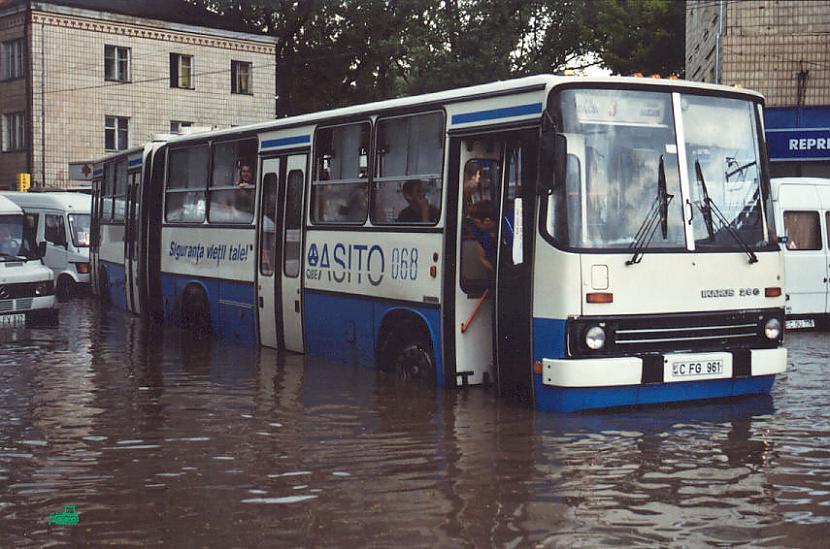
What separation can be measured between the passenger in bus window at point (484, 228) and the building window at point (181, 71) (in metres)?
41.4

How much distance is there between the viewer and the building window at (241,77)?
53406 mm

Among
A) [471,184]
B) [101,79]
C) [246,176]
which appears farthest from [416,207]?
[101,79]

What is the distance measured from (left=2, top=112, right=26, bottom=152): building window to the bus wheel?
38.2 m

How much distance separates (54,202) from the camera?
98.9 feet

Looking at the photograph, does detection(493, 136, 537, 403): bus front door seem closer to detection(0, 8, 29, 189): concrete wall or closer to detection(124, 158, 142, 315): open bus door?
detection(124, 158, 142, 315): open bus door

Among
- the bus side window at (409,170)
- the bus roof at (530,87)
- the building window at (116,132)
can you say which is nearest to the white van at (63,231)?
the bus roof at (530,87)

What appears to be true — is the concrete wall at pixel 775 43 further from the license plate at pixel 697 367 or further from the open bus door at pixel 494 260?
the license plate at pixel 697 367

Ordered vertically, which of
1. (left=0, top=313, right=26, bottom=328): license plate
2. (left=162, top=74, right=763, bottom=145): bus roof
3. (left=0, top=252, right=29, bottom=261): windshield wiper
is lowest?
(left=0, top=313, right=26, bottom=328): license plate

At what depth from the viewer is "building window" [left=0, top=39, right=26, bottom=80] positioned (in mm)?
47469

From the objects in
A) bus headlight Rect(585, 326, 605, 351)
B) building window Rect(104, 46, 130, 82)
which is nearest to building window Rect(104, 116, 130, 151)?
building window Rect(104, 46, 130, 82)

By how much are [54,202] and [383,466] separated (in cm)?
2322

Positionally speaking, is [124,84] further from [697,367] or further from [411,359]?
[697,367]

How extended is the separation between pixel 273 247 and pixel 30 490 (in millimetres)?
7400

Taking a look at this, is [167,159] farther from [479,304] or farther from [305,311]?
[479,304]
